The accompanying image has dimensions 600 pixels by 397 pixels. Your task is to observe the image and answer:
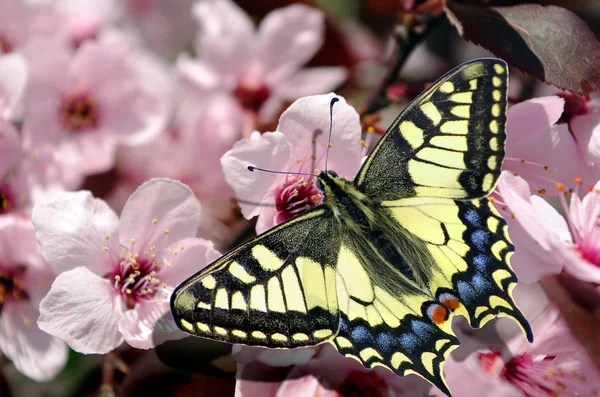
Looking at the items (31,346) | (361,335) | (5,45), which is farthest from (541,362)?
(5,45)

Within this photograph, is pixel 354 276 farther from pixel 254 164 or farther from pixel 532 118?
pixel 532 118

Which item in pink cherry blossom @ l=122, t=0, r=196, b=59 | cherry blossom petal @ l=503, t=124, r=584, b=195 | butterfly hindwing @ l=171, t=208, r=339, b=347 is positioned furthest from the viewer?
pink cherry blossom @ l=122, t=0, r=196, b=59

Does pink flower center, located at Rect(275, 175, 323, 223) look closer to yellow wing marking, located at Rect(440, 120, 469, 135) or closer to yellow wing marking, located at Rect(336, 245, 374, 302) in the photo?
yellow wing marking, located at Rect(336, 245, 374, 302)

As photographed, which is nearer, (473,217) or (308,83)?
(473,217)

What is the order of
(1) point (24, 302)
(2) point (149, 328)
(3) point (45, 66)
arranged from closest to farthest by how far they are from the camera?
1. (2) point (149, 328)
2. (1) point (24, 302)
3. (3) point (45, 66)

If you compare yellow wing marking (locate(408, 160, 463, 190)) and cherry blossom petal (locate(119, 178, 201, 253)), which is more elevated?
yellow wing marking (locate(408, 160, 463, 190))

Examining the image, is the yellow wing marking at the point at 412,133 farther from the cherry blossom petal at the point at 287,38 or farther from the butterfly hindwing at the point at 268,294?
the cherry blossom petal at the point at 287,38

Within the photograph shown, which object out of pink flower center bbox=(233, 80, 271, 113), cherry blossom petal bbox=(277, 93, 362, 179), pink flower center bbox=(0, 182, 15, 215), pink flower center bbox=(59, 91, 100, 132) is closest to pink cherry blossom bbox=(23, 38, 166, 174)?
pink flower center bbox=(59, 91, 100, 132)
